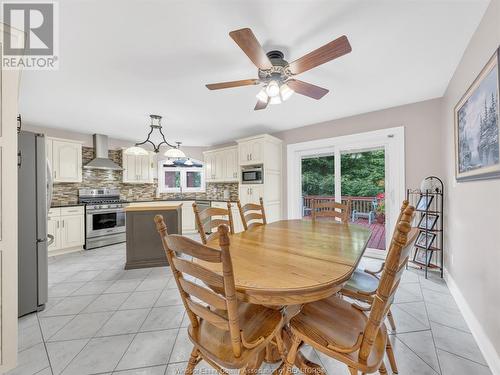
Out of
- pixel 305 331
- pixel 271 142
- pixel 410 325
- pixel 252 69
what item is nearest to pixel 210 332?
pixel 305 331

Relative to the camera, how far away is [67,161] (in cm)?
407

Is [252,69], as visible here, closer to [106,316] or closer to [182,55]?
[182,55]

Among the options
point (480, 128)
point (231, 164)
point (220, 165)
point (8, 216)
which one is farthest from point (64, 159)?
point (480, 128)

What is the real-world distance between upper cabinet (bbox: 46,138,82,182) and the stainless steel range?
17.0 inches

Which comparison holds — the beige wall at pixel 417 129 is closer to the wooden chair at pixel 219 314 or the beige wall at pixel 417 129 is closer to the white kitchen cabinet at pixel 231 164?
the white kitchen cabinet at pixel 231 164

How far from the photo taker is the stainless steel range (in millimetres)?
4031

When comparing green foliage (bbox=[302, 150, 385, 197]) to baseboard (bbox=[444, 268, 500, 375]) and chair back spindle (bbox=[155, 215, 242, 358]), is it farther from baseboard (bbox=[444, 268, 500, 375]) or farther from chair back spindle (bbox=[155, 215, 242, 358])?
chair back spindle (bbox=[155, 215, 242, 358])

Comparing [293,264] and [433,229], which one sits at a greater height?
[293,264]

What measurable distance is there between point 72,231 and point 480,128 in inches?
225

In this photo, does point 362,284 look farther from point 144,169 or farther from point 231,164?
point 144,169

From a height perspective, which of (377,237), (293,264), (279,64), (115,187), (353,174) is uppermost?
(279,64)

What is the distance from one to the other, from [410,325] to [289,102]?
280cm

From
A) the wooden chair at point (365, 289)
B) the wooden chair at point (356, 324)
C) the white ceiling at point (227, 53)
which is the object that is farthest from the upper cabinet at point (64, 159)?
the wooden chair at point (365, 289)

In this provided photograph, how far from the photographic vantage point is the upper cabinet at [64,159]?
3875 mm
